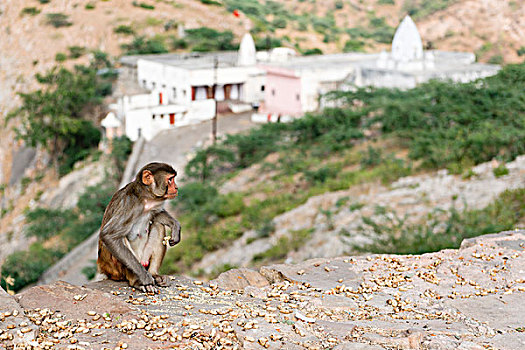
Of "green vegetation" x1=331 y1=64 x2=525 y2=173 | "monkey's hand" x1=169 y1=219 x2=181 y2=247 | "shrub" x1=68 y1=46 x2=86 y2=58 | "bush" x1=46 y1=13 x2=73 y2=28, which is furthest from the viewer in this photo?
"bush" x1=46 y1=13 x2=73 y2=28

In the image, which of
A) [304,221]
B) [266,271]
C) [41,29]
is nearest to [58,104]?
[41,29]

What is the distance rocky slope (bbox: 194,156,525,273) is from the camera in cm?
1169

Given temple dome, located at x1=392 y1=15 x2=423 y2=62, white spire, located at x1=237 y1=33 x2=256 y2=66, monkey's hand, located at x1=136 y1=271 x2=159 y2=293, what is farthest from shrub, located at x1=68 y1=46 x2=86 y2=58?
monkey's hand, located at x1=136 y1=271 x2=159 y2=293

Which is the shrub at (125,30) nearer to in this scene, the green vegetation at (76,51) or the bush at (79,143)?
the green vegetation at (76,51)

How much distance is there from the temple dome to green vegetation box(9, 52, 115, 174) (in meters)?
13.8

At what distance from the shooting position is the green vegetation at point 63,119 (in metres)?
28.6

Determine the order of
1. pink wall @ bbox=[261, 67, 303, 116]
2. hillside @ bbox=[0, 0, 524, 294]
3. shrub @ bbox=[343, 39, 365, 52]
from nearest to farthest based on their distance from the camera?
hillside @ bbox=[0, 0, 524, 294] → pink wall @ bbox=[261, 67, 303, 116] → shrub @ bbox=[343, 39, 365, 52]

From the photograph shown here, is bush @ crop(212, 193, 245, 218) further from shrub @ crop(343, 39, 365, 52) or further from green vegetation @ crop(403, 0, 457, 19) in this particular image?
green vegetation @ crop(403, 0, 457, 19)

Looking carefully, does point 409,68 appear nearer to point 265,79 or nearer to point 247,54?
point 265,79

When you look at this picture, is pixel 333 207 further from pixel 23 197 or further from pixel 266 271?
pixel 23 197

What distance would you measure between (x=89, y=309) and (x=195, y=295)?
0.84 m

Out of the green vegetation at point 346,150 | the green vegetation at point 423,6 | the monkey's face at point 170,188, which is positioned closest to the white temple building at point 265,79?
the green vegetation at point 346,150

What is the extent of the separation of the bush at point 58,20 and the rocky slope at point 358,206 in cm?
2970

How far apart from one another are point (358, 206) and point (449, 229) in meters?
3.59
